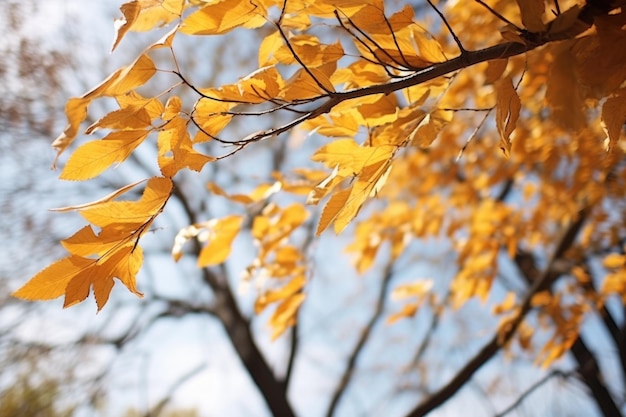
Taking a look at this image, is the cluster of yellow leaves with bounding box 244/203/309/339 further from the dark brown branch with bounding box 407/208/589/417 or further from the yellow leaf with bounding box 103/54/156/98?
the dark brown branch with bounding box 407/208/589/417

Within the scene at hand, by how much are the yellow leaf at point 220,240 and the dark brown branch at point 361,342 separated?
206 centimetres

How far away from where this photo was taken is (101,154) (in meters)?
0.39

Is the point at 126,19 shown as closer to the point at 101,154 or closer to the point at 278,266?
the point at 101,154

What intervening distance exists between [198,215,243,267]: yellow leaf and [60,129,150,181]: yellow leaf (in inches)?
12.0

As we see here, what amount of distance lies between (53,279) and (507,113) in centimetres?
37

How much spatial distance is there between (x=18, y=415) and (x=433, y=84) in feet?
6.75

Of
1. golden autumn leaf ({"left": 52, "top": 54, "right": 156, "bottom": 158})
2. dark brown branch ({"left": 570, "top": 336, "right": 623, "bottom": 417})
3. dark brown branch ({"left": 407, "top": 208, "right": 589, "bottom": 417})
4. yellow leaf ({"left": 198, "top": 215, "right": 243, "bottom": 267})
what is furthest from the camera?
dark brown branch ({"left": 570, "top": 336, "right": 623, "bottom": 417})

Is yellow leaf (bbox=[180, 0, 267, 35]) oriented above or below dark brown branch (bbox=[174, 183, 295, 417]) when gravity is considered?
below

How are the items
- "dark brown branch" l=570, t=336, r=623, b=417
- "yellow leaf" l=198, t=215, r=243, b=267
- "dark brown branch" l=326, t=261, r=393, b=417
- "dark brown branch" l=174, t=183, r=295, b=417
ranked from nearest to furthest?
"yellow leaf" l=198, t=215, r=243, b=267
"dark brown branch" l=570, t=336, r=623, b=417
"dark brown branch" l=174, t=183, r=295, b=417
"dark brown branch" l=326, t=261, r=393, b=417

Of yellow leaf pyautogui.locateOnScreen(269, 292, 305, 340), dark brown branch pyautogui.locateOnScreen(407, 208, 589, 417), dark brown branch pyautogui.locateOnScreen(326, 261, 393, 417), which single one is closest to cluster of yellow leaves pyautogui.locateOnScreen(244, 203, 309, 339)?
yellow leaf pyautogui.locateOnScreen(269, 292, 305, 340)

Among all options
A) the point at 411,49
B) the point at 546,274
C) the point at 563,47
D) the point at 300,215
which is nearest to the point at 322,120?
the point at 411,49

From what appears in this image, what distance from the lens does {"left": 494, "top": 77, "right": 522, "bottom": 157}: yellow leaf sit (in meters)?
0.42

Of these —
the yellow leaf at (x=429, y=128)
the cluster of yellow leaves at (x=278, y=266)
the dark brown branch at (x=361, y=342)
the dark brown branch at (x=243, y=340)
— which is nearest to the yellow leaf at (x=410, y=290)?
the cluster of yellow leaves at (x=278, y=266)

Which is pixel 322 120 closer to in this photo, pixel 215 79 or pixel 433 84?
pixel 433 84
